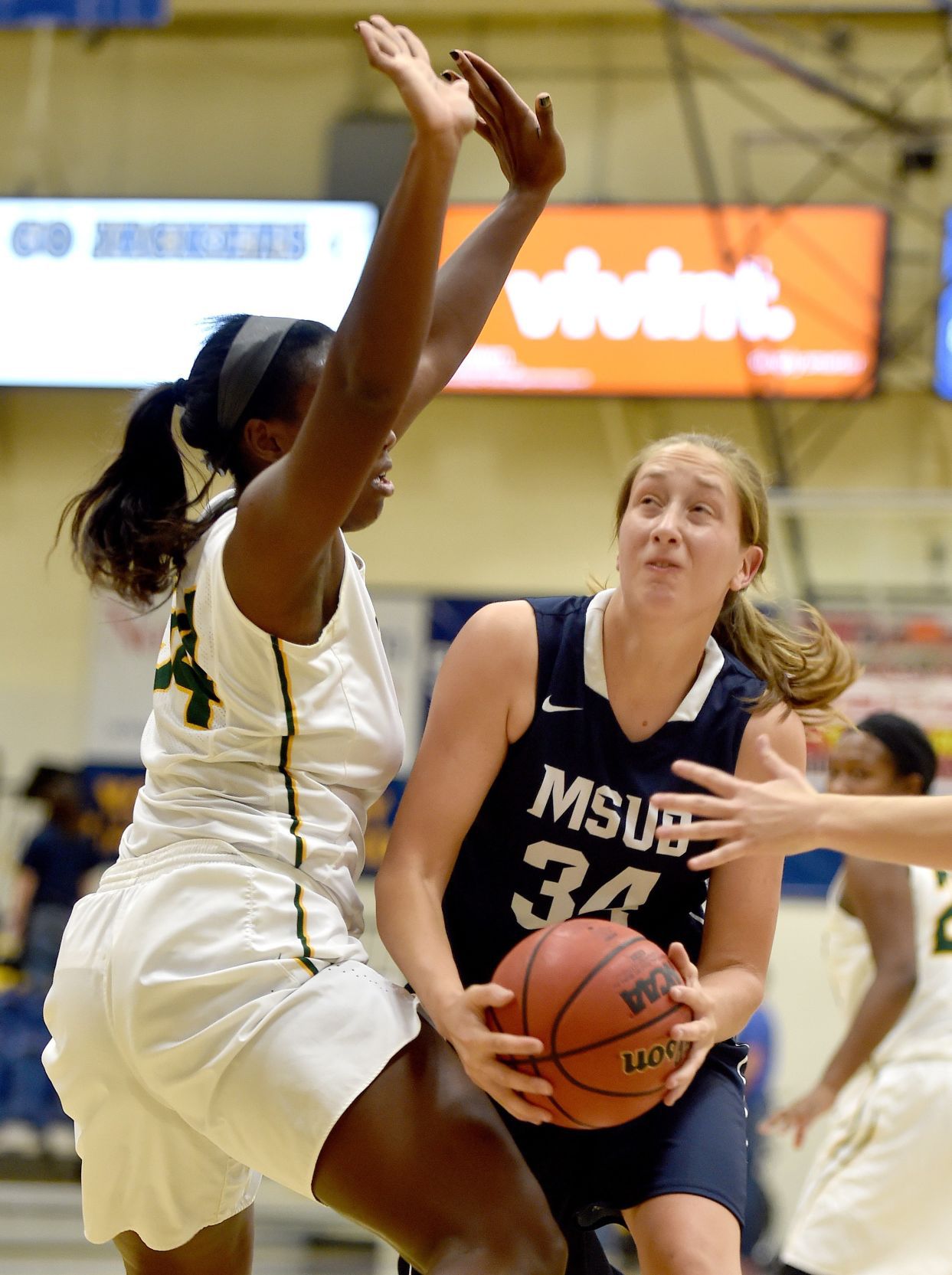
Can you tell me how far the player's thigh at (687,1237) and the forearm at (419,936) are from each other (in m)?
0.46

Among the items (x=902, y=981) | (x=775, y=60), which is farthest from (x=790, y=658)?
(x=775, y=60)

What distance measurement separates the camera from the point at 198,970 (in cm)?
210

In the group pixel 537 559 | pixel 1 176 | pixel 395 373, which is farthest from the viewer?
pixel 1 176

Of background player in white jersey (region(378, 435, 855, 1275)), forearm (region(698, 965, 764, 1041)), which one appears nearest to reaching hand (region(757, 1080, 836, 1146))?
background player in white jersey (region(378, 435, 855, 1275))

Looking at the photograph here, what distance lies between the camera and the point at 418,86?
2.03m

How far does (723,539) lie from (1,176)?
25.5 ft

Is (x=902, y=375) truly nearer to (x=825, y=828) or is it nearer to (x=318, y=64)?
(x=318, y=64)

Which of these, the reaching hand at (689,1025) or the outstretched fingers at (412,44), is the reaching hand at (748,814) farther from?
the outstretched fingers at (412,44)

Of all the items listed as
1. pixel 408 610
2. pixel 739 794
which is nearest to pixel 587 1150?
pixel 739 794

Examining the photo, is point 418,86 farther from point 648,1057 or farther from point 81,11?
point 81,11

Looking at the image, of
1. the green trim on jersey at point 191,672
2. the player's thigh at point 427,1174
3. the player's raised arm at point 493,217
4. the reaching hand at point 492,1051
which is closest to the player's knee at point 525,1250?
the player's thigh at point 427,1174

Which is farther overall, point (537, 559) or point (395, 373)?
point (537, 559)

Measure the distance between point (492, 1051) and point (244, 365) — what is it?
3.41 feet

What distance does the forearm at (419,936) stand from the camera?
228 cm
